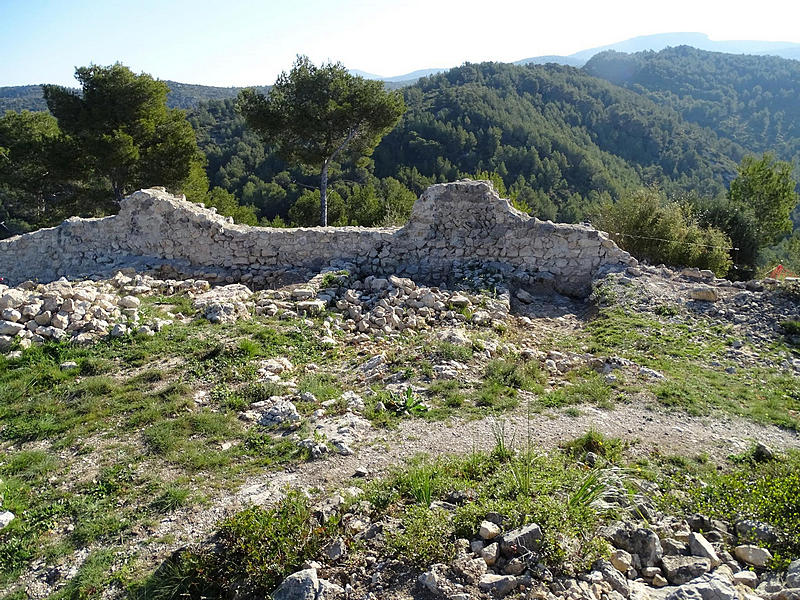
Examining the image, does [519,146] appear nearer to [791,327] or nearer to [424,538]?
[791,327]

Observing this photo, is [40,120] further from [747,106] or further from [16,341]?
[747,106]

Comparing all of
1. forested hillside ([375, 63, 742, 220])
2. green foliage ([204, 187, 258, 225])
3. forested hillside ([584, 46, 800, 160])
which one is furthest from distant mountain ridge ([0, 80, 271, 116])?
forested hillside ([584, 46, 800, 160])

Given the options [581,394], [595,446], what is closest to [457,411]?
[595,446]

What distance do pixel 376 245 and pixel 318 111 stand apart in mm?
10444

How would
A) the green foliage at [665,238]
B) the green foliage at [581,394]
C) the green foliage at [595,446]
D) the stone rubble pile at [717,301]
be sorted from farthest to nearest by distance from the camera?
1. the green foliage at [665,238]
2. the stone rubble pile at [717,301]
3. the green foliage at [581,394]
4. the green foliage at [595,446]

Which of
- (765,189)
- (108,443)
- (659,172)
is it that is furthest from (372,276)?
(659,172)

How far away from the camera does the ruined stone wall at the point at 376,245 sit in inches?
463

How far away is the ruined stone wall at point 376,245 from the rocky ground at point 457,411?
0.82 meters

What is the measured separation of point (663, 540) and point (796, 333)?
711 cm

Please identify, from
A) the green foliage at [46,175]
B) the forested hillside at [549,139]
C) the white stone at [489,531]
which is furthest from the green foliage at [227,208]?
the forested hillside at [549,139]

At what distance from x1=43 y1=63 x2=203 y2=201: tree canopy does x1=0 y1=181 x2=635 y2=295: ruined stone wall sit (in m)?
8.80

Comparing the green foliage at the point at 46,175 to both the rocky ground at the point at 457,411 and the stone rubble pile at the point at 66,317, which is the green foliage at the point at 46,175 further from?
the stone rubble pile at the point at 66,317

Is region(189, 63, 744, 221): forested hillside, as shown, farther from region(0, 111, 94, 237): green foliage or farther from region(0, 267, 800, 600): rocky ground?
region(0, 267, 800, 600): rocky ground

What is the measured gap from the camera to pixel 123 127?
19797mm
